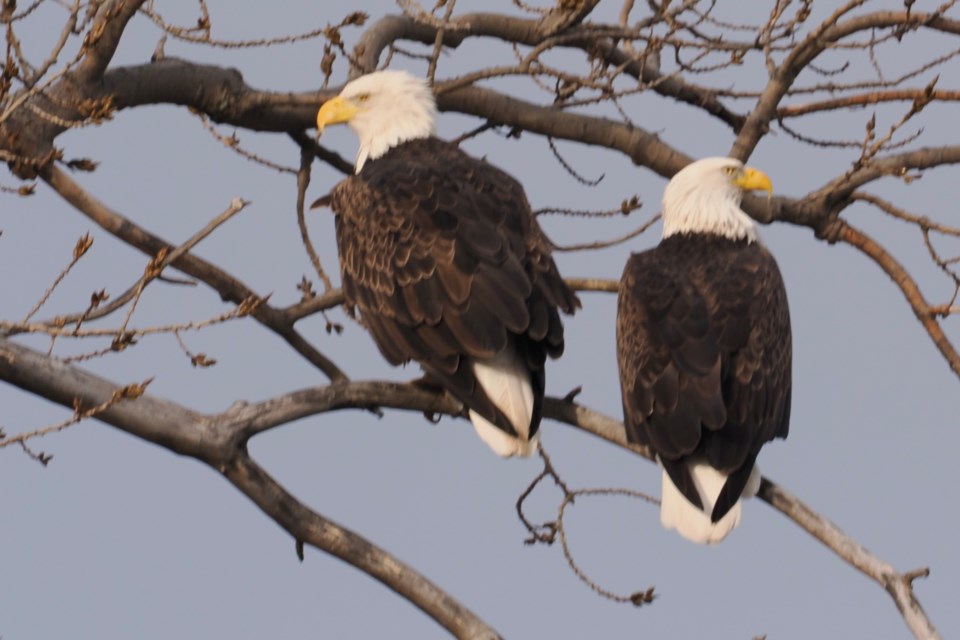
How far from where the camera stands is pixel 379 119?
7020 mm

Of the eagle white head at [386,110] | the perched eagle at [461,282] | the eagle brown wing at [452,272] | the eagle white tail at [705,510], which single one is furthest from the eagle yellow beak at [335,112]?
the eagle white tail at [705,510]

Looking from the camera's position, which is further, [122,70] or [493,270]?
[122,70]

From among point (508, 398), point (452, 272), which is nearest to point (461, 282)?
point (452, 272)

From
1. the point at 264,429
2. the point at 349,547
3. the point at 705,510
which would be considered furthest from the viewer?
the point at 705,510

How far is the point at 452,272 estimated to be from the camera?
5.88m

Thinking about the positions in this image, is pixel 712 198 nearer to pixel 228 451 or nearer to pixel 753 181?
pixel 753 181

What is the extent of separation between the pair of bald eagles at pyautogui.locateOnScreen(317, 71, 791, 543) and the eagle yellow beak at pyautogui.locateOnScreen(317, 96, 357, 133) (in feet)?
1.25

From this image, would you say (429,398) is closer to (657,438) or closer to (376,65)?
(657,438)

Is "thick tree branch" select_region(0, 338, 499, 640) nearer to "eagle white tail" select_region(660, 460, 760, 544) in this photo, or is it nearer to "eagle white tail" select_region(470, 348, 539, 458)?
"eagle white tail" select_region(470, 348, 539, 458)

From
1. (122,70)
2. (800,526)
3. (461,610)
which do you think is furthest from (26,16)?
(800,526)

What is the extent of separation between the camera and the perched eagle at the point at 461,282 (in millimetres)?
5742

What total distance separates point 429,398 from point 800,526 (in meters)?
1.41

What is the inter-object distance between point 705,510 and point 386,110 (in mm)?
2289

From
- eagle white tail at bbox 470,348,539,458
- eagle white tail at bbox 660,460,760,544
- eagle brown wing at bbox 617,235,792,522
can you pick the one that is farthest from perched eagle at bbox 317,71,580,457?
eagle white tail at bbox 660,460,760,544
